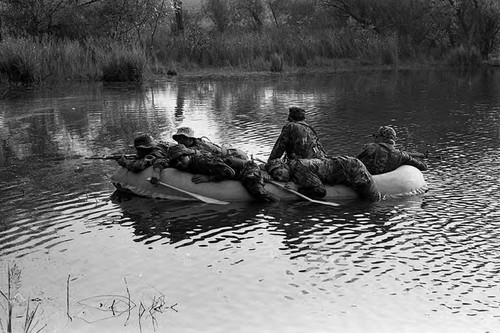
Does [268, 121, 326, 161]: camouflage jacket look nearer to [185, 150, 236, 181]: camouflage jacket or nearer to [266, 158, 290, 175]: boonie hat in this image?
[266, 158, 290, 175]: boonie hat

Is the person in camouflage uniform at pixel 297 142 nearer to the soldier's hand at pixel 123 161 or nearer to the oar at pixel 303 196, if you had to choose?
the oar at pixel 303 196

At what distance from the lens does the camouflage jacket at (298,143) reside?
11719 millimetres

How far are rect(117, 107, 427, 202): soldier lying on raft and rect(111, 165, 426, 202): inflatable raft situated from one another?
0.09m

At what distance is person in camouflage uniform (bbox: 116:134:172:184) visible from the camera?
11484 mm

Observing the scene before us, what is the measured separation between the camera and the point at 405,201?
36.2 feet

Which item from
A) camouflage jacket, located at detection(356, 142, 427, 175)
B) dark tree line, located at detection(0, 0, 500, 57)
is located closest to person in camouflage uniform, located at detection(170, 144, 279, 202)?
camouflage jacket, located at detection(356, 142, 427, 175)

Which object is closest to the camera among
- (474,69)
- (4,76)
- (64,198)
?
(64,198)

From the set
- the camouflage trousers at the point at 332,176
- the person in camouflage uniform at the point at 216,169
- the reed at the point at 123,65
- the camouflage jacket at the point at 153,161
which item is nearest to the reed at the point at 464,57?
the reed at the point at 123,65

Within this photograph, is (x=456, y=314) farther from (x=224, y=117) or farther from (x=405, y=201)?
(x=224, y=117)

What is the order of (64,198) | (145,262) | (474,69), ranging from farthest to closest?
(474,69)
(64,198)
(145,262)

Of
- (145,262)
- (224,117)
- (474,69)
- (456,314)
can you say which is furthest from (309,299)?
(474,69)

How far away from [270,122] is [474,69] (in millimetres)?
17878

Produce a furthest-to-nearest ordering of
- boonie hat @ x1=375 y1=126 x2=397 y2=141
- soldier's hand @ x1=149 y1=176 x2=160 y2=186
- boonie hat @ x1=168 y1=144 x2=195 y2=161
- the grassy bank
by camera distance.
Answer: the grassy bank
boonie hat @ x1=375 y1=126 x2=397 y2=141
boonie hat @ x1=168 y1=144 x2=195 y2=161
soldier's hand @ x1=149 y1=176 x2=160 y2=186

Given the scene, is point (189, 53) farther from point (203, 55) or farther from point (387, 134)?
point (387, 134)
